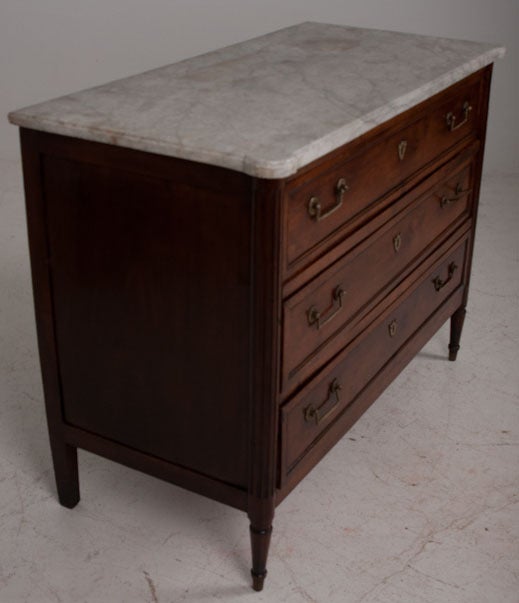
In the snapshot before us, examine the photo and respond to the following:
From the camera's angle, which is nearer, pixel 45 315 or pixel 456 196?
pixel 45 315

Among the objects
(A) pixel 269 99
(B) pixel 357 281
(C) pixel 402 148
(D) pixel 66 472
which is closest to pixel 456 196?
(C) pixel 402 148

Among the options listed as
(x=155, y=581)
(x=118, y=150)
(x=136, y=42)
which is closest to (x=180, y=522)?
(x=155, y=581)

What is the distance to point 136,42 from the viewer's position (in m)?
5.22

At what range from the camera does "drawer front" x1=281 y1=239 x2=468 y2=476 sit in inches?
101

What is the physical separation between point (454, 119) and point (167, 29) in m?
2.45

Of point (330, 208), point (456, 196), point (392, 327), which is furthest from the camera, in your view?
point (456, 196)

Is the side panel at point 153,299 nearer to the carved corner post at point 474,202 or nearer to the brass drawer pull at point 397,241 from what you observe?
the brass drawer pull at point 397,241

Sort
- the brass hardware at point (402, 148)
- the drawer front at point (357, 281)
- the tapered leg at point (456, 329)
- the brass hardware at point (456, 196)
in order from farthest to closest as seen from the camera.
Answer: the tapered leg at point (456, 329) < the brass hardware at point (456, 196) < the brass hardware at point (402, 148) < the drawer front at point (357, 281)

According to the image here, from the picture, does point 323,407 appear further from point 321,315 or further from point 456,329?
point 456,329

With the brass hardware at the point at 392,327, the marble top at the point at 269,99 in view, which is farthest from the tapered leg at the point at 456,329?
the marble top at the point at 269,99

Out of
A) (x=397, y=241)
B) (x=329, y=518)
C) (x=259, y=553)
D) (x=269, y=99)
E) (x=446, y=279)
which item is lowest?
(x=329, y=518)

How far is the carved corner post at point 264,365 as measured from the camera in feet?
7.16

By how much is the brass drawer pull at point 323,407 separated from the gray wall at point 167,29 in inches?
114

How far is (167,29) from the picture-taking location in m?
5.17
